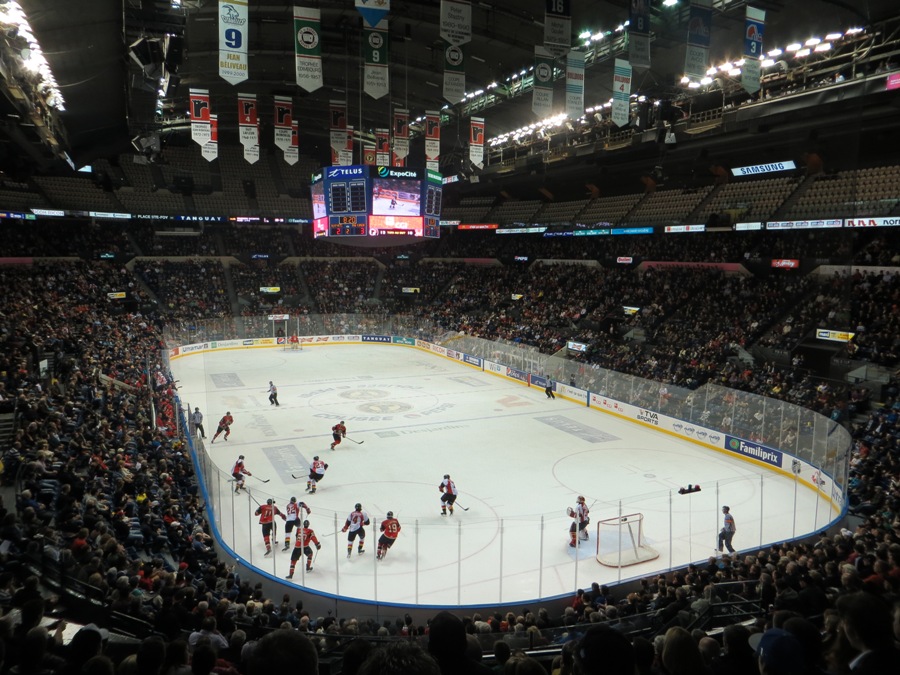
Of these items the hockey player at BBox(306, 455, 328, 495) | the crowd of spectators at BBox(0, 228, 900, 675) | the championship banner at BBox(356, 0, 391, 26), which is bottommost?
the hockey player at BBox(306, 455, 328, 495)


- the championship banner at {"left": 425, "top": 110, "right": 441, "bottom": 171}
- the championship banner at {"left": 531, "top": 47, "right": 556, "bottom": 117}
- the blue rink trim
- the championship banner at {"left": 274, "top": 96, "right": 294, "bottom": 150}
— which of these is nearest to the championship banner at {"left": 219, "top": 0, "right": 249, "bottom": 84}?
the championship banner at {"left": 531, "top": 47, "right": 556, "bottom": 117}

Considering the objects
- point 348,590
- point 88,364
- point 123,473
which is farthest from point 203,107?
point 348,590

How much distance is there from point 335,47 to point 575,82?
14.8m

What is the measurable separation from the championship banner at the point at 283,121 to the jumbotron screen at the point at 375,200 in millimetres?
2499

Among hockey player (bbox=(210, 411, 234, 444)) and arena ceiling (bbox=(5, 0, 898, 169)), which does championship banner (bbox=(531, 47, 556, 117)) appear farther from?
hockey player (bbox=(210, 411, 234, 444))

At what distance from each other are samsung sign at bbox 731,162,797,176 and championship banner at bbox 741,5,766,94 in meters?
11.9

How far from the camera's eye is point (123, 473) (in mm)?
12453

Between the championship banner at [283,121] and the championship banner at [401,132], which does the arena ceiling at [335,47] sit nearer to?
the championship banner at [401,132]

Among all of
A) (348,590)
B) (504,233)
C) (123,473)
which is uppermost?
(504,233)

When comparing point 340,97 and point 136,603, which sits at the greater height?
point 340,97

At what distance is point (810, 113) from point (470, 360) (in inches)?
827

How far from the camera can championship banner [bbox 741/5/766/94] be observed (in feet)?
51.5

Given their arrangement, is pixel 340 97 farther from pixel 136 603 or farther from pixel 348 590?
pixel 136 603

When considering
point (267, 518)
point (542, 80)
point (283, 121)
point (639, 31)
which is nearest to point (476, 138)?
point (283, 121)
